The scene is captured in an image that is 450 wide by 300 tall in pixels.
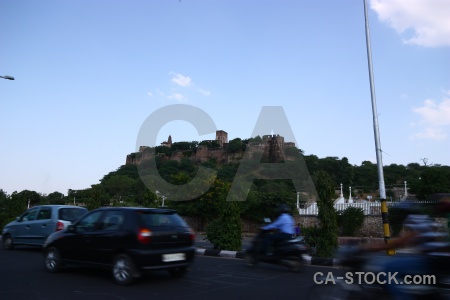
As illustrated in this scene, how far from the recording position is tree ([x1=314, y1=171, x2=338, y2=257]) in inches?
532

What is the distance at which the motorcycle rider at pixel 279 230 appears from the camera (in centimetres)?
917

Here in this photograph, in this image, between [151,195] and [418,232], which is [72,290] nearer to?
[418,232]

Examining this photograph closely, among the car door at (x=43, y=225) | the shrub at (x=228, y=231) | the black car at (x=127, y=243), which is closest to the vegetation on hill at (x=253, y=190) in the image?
the shrub at (x=228, y=231)

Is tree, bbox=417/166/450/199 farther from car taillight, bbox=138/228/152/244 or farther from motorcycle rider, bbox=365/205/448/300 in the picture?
motorcycle rider, bbox=365/205/448/300

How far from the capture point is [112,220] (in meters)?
7.52

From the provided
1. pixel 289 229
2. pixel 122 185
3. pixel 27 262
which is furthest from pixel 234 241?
pixel 122 185

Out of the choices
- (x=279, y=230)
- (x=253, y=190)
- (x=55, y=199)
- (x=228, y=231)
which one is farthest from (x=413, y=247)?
(x=55, y=199)

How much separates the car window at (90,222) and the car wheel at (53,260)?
88 cm

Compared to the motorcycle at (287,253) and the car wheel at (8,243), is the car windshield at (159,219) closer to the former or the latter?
the motorcycle at (287,253)

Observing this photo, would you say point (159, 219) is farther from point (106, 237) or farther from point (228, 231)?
point (228, 231)

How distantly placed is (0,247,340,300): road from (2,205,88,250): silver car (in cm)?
234

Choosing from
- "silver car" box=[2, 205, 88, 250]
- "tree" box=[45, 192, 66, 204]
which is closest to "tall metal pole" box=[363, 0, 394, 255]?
"silver car" box=[2, 205, 88, 250]

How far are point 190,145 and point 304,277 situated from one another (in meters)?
121

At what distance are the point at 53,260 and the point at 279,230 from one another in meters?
5.20
